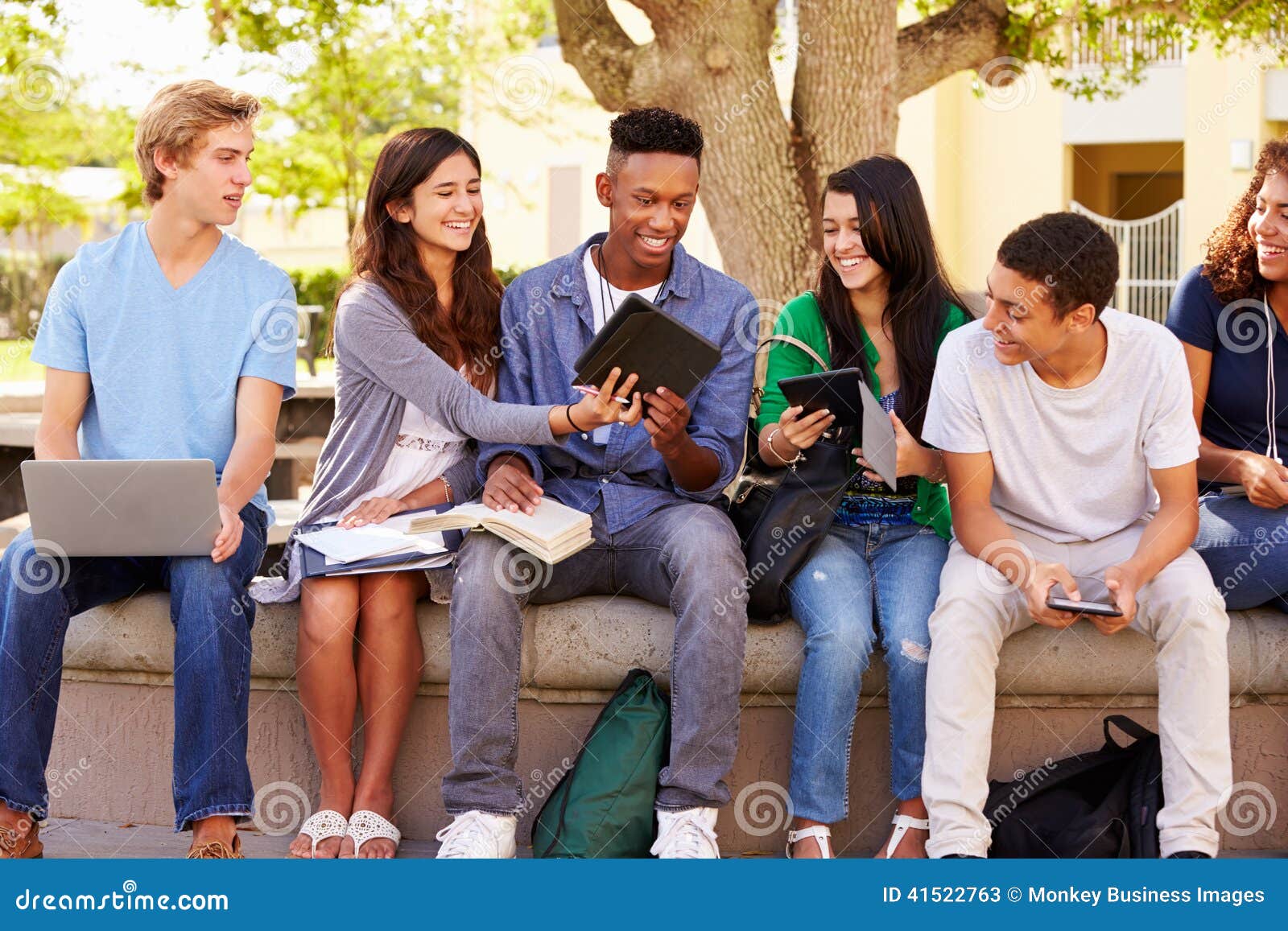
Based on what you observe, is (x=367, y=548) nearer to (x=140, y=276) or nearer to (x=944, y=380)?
(x=140, y=276)

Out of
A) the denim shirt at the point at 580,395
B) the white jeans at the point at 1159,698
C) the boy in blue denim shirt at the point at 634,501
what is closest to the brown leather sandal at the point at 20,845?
the boy in blue denim shirt at the point at 634,501

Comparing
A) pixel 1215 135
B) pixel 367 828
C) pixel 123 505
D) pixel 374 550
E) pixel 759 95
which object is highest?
pixel 1215 135

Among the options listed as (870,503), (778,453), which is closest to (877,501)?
(870,503)

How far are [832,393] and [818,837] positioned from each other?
3.54 ft

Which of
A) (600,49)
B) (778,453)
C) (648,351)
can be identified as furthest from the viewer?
(600,49)

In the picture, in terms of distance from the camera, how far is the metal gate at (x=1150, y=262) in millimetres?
18484

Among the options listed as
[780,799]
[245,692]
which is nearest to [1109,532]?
[780,799]

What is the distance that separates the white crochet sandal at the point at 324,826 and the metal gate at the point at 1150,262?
16676 mm

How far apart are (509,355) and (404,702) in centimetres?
101

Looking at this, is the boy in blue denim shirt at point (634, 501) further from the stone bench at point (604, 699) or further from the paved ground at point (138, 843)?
the paved ground at point (138, 843)

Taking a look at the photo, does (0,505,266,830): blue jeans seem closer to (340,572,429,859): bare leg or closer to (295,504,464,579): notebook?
(295,504,464,579): notebook

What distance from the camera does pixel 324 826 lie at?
3.50 meters

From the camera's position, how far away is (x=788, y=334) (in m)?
3.97

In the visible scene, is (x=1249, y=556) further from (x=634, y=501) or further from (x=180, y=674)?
(x=180, y=674)
